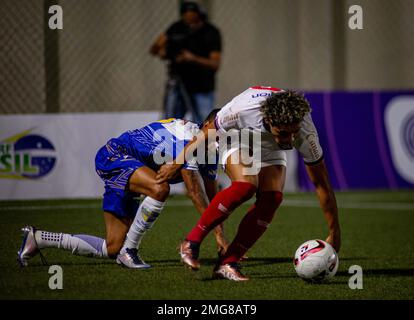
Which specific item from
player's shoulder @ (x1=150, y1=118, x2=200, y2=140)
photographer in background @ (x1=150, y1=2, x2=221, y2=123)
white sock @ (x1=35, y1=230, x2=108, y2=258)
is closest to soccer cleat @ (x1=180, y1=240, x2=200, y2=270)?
white sock @ (x1=35, y1=230, x2=108, y2=258)

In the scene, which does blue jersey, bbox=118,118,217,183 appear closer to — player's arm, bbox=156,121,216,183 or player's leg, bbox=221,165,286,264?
player's arm, bbox=156,121,216,183

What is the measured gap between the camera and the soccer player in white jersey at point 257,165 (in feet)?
18.0

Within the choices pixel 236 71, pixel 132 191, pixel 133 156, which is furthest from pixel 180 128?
pixel 236 71

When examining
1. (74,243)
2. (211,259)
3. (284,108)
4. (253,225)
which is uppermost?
(284,108)

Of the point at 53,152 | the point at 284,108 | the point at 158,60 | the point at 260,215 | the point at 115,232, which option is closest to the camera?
the point at 284,108

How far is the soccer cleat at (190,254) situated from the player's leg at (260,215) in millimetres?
330

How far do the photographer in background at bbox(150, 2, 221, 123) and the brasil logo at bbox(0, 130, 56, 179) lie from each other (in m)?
1.57

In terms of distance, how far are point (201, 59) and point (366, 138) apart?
281cm

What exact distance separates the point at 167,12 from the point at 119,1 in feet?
2.71

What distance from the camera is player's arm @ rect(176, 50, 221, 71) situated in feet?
34.5

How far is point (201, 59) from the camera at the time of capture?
1055 centimetres

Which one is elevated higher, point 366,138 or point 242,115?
point 242,115

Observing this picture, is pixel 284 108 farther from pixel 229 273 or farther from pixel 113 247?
pixel 113 247

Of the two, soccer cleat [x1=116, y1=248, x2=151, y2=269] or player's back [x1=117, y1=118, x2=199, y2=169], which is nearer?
soccer cleat [x1=116, y1=248, x2=151, y2=269]
